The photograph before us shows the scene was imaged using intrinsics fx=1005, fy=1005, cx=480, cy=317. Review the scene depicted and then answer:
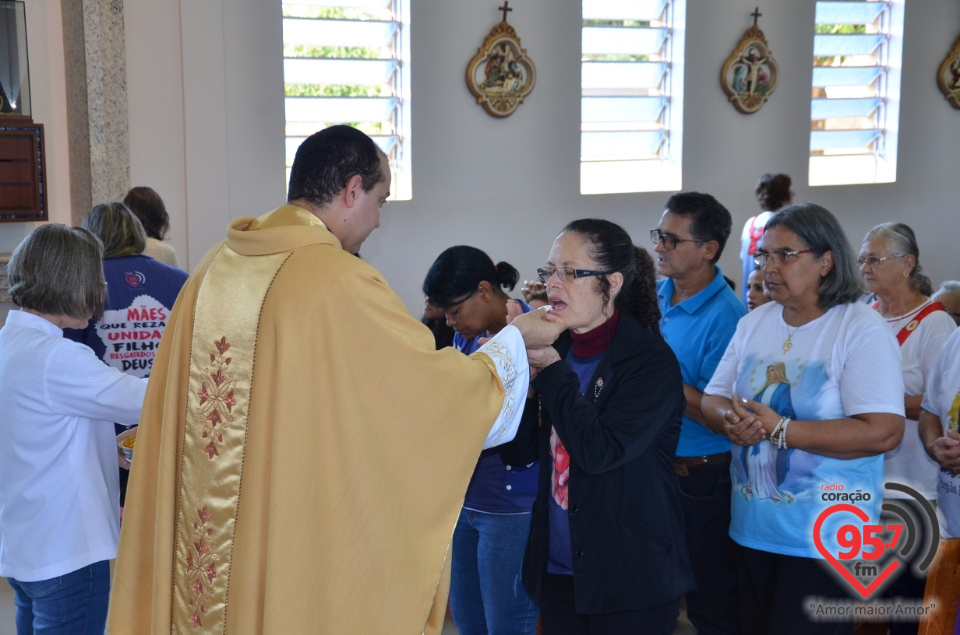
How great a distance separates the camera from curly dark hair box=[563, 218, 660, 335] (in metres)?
2.67

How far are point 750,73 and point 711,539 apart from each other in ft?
18.6

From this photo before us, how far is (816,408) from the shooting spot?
2947 millimetres

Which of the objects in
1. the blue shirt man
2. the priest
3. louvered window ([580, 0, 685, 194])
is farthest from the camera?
louvered window ([580, 0, 685, 194])

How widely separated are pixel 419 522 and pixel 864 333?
1.44m

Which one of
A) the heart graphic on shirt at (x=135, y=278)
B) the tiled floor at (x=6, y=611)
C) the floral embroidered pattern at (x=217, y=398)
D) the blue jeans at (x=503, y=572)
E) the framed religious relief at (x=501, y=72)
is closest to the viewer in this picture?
the floral embroidered pattern at (x=217, y=398)

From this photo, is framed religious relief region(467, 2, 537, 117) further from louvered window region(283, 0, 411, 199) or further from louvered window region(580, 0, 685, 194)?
louvered window region(580, 0, 685, 194)

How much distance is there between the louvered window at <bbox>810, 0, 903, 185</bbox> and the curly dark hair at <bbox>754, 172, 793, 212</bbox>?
4.50 ft

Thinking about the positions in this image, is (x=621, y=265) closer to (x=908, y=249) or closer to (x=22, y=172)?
(x=908, y=249)

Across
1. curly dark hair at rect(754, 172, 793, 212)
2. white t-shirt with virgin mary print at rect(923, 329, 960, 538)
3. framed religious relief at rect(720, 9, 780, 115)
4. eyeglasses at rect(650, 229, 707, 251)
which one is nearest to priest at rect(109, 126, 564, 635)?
eyeglasses at rect(650, 229, 707, 251)

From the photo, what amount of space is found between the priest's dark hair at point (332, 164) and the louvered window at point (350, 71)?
15.8 ft

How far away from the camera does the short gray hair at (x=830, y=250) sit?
3008 mm

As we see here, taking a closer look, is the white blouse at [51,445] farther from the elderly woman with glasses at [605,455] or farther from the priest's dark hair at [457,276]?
the elderly woman with glasses at [605,455]

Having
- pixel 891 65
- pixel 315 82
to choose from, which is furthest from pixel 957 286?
pixel 891 65

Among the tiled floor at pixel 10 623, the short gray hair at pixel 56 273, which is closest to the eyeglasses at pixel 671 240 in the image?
the tiled floor at pixel 10 623
